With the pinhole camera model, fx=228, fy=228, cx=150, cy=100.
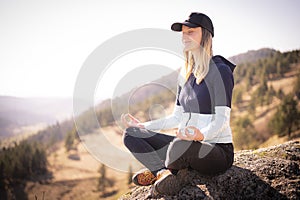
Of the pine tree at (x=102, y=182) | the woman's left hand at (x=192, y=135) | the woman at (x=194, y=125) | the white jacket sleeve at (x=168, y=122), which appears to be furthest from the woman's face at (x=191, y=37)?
the pine tree at (x=102, y=182)

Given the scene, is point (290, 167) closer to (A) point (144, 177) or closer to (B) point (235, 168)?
(B) point (235, 168)

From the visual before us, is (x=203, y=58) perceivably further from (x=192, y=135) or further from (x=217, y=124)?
(x=192, y=135)

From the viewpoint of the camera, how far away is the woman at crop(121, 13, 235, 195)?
232 centimetres

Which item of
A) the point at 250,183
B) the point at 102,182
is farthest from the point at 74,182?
the point at 250,183

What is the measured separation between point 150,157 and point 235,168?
3.69ft

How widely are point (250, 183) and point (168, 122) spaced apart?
4.08 ft

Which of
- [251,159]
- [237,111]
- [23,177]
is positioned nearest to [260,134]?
[237,111]

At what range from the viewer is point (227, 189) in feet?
8.64

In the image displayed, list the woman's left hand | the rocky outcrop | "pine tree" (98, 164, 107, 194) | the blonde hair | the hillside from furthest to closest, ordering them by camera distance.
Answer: "pine tree" (98, 164, 107, 194) < the hillside < the blonde hair < the rocky outcrop < the woman's left hand

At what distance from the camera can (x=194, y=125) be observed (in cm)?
264

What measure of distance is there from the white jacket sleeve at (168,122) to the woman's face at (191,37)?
846 millimetres

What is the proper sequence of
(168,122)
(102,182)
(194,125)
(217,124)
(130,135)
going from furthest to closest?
1. (102,182)
2. (168,122)
3. (130,135)
4. (194,125)
5. (217,124)

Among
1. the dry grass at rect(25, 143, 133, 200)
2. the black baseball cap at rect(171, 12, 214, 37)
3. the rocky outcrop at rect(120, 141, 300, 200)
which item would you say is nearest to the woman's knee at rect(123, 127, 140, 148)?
the rocky outcrop at rect(120, 141, 300, 200)

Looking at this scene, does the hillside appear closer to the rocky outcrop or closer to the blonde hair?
the rocky outcrop
